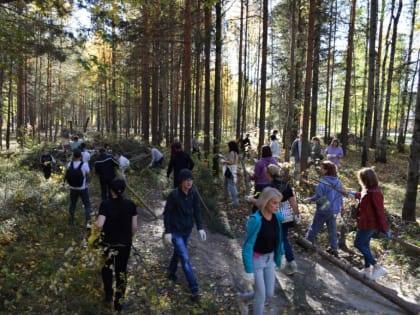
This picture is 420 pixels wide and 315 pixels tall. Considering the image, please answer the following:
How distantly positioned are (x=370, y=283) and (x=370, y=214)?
1.18m

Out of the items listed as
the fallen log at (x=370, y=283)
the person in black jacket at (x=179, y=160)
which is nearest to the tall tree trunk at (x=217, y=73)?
the person in black jacket at (x=179, y=160)

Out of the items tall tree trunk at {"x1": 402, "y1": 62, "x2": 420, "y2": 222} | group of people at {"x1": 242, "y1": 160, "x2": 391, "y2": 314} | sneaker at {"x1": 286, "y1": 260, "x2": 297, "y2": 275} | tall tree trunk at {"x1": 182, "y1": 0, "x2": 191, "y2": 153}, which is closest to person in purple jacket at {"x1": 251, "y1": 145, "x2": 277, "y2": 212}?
group of people at {"x1": 242, "y1": 160, "x2": 391, "y2": 314}

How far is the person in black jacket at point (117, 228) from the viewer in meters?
4.51

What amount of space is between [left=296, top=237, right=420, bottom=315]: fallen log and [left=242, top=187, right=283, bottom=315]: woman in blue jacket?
2297mm

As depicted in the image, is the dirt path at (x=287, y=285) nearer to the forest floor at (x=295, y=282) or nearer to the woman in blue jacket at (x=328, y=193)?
the forest floor at (x=295, y=282)

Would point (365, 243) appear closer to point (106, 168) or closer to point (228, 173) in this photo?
point (228, 173)

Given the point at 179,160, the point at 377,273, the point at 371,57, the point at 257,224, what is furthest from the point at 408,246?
the point at 371,57

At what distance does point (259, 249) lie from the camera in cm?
412

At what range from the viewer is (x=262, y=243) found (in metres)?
4.12

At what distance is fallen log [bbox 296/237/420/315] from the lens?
4957mm

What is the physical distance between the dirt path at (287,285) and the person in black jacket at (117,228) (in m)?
0.68

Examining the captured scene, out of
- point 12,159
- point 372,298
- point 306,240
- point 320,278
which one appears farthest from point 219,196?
point 12,159

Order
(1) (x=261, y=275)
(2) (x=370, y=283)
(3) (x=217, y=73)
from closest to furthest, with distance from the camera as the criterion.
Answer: (1) (x=261, y=275), (2) (x=370, y=283), (3) (x=217, y=73)

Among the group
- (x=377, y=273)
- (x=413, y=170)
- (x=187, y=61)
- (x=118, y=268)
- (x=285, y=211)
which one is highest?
(x=187, y=61)
